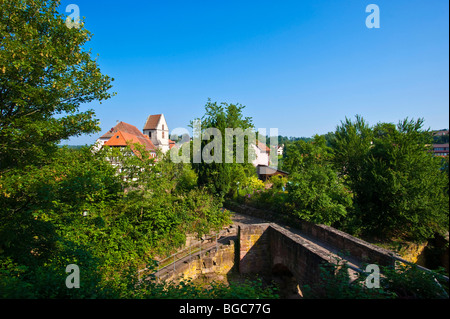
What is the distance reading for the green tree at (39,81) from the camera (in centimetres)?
618

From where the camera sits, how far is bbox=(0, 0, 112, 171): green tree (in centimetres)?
618

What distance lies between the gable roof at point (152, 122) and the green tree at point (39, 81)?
4954 centimetres

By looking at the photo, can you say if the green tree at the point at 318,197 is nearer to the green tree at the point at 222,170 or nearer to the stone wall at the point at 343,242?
the stone wall at the point at 343,242

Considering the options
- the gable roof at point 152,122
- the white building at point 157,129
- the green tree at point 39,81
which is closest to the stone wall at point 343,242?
the green tree at point 39,81

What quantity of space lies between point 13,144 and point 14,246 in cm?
260

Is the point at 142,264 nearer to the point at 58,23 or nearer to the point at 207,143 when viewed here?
the point at 58,23

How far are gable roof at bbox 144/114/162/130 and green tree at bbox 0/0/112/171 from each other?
49545mm

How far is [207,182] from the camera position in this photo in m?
20.0

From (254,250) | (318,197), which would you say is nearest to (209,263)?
(254,250)

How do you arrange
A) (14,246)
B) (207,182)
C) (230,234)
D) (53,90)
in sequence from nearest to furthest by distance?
(14,246), (53,90), (230,234), (207,182)

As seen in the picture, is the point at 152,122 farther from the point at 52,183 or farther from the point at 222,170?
the point at 52,183

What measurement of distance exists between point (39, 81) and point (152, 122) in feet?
169

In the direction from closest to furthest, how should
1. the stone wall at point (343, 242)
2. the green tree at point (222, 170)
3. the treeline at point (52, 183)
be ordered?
the treeline at point (52, 183), the stone wall at point (343, 242), the green tree at point (222, 170)
